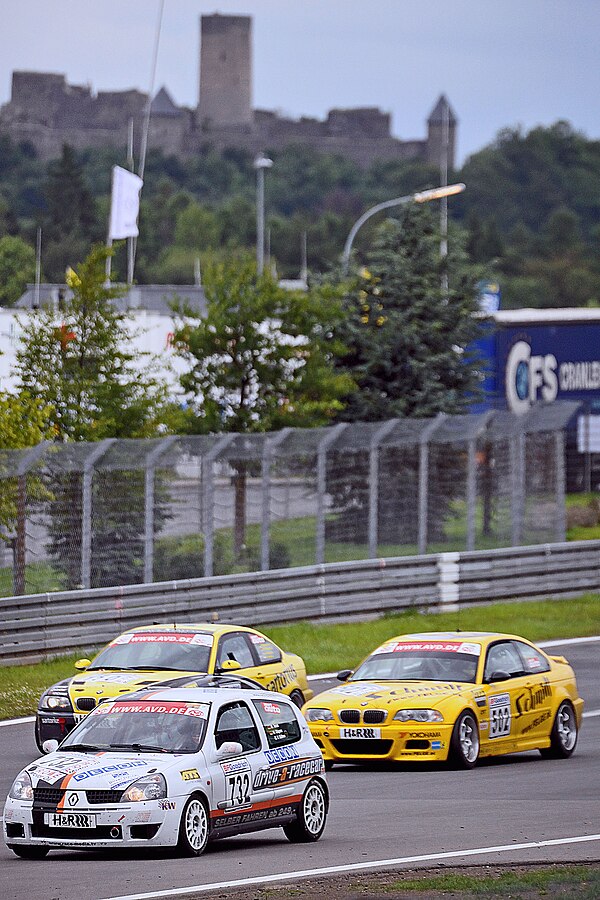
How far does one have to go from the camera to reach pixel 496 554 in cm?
2628

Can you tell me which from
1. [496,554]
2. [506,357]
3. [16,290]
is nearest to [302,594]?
[496,554]

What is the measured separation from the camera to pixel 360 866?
31.9 ft

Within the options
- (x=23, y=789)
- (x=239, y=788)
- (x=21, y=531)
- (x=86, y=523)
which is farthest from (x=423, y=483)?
(x=23, y=789)

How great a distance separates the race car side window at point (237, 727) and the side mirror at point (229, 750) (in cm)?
3

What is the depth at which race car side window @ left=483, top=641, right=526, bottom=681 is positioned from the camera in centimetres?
1505

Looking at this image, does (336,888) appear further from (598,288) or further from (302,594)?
(598,288)

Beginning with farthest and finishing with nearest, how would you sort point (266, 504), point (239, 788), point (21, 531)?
1. point (266, 504)
2. point (21, 531)
3. point (239, 788)

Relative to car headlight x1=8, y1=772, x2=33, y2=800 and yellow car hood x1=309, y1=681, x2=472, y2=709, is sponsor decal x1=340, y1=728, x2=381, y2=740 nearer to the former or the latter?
yellow car hood x1=309, y1=681, x2=472, y2=709

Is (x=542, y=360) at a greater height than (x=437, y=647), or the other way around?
(x=542, y=360)

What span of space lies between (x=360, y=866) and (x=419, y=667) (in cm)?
545

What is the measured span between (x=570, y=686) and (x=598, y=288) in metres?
155

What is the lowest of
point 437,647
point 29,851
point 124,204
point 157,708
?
point 29,851

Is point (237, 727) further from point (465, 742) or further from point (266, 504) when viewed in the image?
point (266, 504)

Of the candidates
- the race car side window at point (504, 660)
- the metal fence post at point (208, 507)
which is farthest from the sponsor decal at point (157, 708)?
the metal fence post at point (208, 507)
